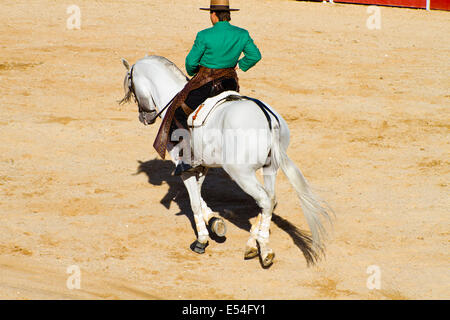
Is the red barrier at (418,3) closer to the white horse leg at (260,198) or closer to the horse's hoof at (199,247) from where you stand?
the horse's hoof at (199,247)

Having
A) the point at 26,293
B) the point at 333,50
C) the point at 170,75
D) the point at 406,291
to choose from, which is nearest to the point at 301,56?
the point at 333,50

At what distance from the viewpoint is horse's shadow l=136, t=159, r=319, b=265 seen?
7.76 m

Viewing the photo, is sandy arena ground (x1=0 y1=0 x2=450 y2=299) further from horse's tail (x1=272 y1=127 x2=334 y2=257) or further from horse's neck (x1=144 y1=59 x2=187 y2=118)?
horse's neck (x1=144 y1=59 x2=187 y2=118)

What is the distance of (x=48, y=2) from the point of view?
62.6 ft

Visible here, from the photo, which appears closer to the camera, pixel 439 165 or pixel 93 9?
pixel 439 165

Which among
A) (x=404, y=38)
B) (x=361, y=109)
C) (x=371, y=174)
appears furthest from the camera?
(x=404, y=38)

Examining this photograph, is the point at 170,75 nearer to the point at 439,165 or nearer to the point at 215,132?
the point at 215,132

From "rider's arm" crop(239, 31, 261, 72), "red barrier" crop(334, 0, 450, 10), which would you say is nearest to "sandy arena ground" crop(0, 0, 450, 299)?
"rider's arm" crop(239, 31, 261, 72)

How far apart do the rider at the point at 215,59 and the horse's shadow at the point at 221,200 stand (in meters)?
1.43

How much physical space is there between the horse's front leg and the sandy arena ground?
0.13 metres

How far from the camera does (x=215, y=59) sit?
6.96 m

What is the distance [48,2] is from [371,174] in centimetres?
1252

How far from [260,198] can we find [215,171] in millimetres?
3691

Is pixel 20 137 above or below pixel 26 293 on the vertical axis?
above
